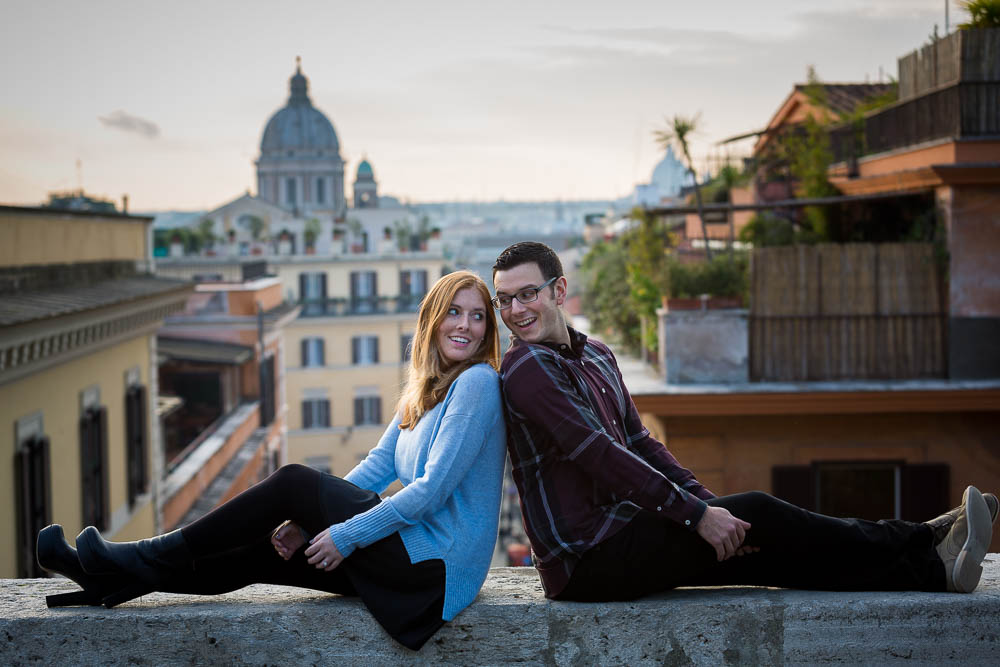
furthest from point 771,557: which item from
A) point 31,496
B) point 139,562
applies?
point 31,496

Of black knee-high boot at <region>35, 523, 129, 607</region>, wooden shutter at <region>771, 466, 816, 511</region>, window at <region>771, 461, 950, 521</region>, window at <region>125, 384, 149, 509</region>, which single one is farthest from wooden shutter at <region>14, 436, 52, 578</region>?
black knee-high boot at <region>35, 523, 129, 607</region>

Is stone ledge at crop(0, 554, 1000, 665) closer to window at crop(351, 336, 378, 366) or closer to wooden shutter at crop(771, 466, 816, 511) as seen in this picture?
wooden shutter at crop(771, 466, 816, 511)

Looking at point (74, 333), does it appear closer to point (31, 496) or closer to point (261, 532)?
point (31, 496)

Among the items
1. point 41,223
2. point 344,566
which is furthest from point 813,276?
point 344,566

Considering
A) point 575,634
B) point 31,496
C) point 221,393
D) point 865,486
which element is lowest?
point 221,393

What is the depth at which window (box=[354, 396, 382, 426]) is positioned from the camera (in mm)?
46125

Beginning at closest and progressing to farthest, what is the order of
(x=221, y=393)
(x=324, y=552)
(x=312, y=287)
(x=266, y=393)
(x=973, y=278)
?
(x=324, y=552), (x=973, y=278), (x=221, y=393), (x=266, y=393), (x=312, y=287)

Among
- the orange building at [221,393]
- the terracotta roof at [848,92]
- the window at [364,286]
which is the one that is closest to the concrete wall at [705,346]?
the terracotta roof at [848,92]

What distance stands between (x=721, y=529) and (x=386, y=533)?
957 millimetres

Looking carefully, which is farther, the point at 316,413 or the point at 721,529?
the point at 316,413

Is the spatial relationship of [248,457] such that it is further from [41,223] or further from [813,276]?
[813,276]

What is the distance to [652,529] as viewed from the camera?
3.26 metres

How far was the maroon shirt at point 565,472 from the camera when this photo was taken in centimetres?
319

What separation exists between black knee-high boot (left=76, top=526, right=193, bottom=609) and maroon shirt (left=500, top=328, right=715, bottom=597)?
1.02m
